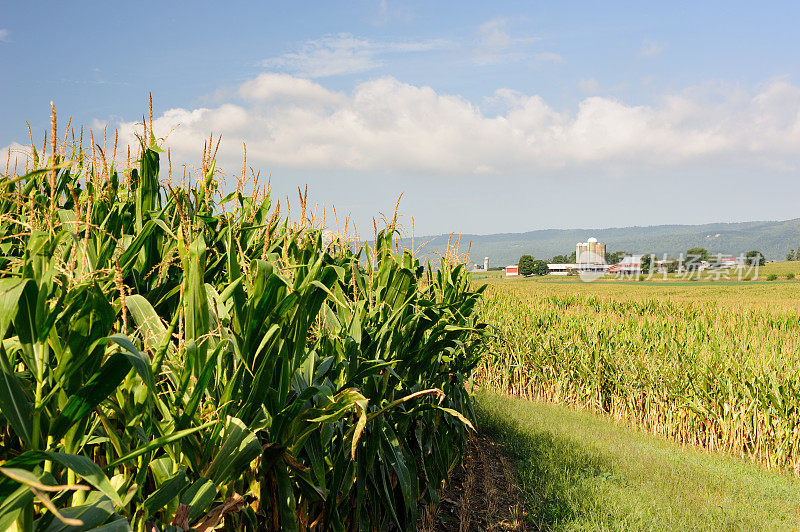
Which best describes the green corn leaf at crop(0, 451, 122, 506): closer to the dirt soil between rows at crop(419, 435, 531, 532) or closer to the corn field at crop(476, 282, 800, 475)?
the dirt soil between rows at crop(419, 435, 531, 532)

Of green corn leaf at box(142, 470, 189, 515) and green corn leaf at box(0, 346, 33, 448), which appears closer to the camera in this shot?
green corn leaf at box(0, 346, 33, 448)

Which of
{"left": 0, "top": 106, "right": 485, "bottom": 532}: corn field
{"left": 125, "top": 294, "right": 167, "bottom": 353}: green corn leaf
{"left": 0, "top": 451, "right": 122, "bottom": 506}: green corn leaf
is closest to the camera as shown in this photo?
{"left": 0, "top": 451, "right": 122, "bottom": 506}: green corn leaf

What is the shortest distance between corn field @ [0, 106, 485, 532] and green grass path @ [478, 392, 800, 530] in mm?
2194

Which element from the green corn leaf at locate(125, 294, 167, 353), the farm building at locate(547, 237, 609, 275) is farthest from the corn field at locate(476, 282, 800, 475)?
the farm building at locate(547, 237, 609, 275)

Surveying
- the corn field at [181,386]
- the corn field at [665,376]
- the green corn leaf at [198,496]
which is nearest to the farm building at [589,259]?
the corn field at [665,376]

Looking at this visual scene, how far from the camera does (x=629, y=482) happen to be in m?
5.37

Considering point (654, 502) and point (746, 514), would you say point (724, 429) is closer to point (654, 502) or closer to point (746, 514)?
point (746, 514)

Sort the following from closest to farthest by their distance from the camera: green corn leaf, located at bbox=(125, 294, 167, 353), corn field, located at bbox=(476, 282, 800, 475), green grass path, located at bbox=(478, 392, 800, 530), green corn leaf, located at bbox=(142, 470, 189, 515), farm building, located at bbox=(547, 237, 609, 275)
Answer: green corn leaf, located at bbox=(142, 470, 189, 515)
green corn leaf, located at bbox=(125, 294, 167, 353)
green grass path, located at bbox=(478, 392, 800, 530)
corn field, located at bbox=(476, 282, 800, 475)
farm building, located at bbox=(547, 237, 609, 275)

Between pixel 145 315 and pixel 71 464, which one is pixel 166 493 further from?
pixel 145 315

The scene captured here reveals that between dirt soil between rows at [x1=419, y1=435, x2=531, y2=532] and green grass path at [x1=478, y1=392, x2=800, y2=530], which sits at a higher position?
dirt soil between rows at [x1=419, y1=435, x2=531, y2=532]

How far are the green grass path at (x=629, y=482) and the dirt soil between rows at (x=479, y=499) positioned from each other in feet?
0.55

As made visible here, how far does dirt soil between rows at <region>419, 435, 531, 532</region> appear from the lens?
3.79 metres

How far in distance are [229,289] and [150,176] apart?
1.42 metres

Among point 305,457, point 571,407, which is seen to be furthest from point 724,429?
point 305,457
